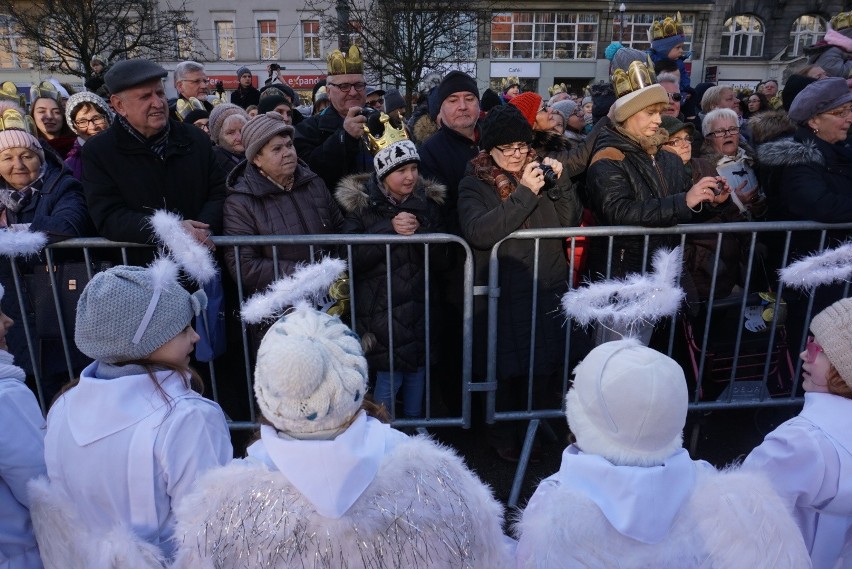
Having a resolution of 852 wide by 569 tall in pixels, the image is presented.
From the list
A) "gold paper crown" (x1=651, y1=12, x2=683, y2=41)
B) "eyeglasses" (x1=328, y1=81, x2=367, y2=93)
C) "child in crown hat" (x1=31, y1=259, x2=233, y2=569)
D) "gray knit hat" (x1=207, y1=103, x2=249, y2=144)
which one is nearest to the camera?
"child in crown hat" (x1=31, y1=259, x2=233, y2=569)

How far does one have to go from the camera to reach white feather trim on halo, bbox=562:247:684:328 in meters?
2.96

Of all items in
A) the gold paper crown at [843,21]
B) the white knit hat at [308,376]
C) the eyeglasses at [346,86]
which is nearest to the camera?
the white knit hat at [308,376]

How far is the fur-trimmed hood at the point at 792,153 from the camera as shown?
3842 mm

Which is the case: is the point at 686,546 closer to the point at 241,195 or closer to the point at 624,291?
the point at 624,291

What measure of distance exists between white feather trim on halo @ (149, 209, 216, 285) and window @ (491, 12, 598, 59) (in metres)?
38.3

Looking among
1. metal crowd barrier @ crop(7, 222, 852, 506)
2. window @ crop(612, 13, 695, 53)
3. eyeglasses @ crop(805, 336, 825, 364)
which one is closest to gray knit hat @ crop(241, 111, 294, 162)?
metal crowd barrier @ crop(7, 222, 852, 506)

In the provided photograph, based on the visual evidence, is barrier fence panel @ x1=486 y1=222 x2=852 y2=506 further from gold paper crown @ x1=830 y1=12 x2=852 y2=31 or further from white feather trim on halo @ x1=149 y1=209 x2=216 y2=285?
gold paper crown @ x1=830 y1=12 x2=852 y2=31

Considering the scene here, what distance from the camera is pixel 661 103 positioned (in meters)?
3.71

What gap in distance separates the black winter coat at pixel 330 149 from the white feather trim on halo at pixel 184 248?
147 cm

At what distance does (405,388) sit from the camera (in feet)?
12.8

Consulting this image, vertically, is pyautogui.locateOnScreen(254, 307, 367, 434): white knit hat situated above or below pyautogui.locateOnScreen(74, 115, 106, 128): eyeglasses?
below

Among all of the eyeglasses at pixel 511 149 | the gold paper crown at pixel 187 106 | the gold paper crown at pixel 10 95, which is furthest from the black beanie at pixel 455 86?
the gold paper crown at pixel 10 95

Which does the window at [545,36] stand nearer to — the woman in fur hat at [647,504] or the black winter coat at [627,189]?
the black winter coat at [627,189]

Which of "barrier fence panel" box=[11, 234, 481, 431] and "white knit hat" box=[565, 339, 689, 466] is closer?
"white knit hat" box=[565, 339, 689, 466]
